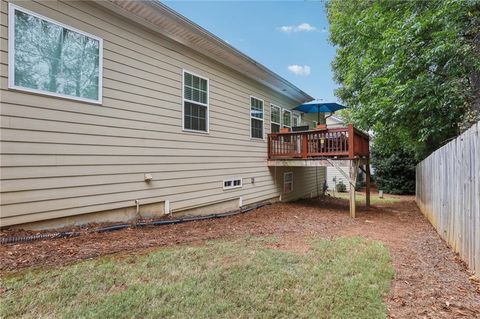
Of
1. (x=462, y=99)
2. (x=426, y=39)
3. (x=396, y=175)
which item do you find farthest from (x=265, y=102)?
(x=396, y=175)

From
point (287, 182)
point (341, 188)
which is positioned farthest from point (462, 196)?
point (341, 188)

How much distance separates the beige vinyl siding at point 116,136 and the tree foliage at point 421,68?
456 centimetres

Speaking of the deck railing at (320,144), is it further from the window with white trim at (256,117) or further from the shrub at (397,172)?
the shrub at (397,172)

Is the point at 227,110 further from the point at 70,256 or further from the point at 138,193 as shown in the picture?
the point at 70,256

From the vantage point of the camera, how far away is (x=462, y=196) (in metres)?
3.65

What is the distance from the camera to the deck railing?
A: 7.76 metres

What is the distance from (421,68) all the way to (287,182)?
5.80m

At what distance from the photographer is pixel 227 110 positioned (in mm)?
7711

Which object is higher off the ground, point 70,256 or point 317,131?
point 317,131

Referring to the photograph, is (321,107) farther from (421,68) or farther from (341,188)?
(341,188)

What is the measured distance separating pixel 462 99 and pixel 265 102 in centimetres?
550

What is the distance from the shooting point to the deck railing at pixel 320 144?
7758 mm

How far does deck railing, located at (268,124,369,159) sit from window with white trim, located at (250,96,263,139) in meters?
0.52

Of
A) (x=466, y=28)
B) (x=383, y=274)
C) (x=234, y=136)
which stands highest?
(x=466, y=28)
